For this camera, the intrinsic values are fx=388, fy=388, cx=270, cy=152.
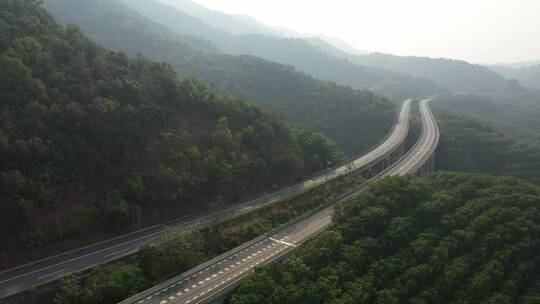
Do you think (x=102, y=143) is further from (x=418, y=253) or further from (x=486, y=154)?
(x=486, y=154)

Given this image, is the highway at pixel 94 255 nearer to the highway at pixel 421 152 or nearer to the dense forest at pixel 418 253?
the dense forest at pixel 418 253

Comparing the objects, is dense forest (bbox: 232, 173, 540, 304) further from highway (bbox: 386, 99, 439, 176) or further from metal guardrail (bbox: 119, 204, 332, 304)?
highway (bbox: 386, 99, 439, 176)

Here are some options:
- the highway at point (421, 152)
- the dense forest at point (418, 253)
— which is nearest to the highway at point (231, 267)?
the dense forest at point (418, 253)

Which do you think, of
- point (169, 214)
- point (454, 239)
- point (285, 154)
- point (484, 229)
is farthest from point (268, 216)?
point (484, 229)

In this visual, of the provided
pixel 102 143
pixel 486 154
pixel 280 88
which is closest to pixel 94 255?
pixel 102 143

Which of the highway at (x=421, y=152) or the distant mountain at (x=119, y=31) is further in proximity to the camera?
the distant mountain at (x=119, y=31)
